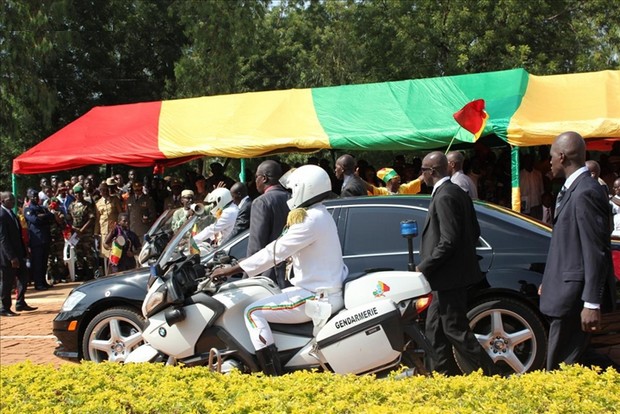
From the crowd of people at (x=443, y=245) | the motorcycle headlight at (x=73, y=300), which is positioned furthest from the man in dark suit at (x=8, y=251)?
the motorcycle headlight at (x=73, y=300)

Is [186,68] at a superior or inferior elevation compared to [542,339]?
superior

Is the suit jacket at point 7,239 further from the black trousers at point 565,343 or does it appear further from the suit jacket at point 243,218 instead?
the black trousers at point 565,343

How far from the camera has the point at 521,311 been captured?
20.0 ft

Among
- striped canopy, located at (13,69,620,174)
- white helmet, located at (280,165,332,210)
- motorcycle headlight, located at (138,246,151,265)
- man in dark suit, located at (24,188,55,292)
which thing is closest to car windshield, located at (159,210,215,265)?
motorcycle headlight, located at (138,246,151,265)

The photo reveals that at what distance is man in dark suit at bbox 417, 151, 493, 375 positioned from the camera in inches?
206

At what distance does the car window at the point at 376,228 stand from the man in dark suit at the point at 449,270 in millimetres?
929

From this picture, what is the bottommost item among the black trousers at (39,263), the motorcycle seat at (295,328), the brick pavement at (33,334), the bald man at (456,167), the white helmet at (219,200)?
the brick pavement at (33,334)

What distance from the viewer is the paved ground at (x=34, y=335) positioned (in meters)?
8.30

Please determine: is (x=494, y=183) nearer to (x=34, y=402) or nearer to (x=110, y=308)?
(x=110, y=308)

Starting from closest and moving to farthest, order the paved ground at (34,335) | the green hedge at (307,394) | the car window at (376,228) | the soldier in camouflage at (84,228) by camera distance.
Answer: the green hedge at (307,394)
the car window at (376,228)
the paved ground at (34,335)
the soldier in camouflage at (84,228)

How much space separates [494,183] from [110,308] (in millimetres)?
8072

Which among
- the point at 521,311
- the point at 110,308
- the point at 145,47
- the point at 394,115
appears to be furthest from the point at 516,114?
the point at 145,47

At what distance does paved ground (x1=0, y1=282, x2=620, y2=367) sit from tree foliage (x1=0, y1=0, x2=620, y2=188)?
1221 cm

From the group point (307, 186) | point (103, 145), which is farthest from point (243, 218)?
point (103, 145)
